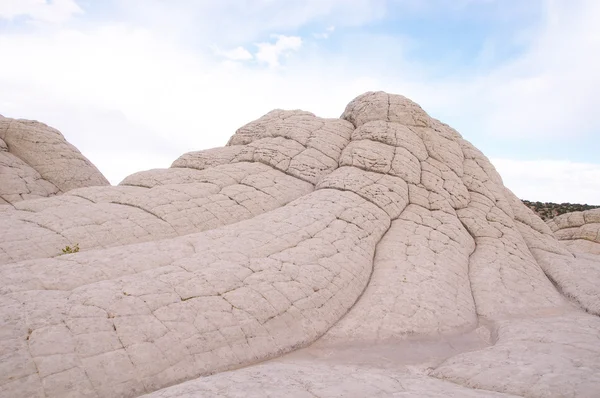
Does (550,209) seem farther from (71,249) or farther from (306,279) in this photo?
(71,249)

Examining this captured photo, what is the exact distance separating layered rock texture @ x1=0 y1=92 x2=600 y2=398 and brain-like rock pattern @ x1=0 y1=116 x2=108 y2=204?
674cm

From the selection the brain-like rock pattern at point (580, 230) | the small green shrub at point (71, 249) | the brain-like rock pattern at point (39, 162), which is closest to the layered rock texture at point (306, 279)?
the small green shrub at point (71, 249)

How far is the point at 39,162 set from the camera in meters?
17.2

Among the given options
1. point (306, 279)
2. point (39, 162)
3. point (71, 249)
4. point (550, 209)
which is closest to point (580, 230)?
point (550, 209)

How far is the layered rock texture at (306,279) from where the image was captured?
531 centimetres

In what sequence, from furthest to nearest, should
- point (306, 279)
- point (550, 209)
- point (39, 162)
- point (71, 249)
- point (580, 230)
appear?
point (550, 209) → point (580, 230) → point (39, 162) → point (71, 249) → point (306, 279)

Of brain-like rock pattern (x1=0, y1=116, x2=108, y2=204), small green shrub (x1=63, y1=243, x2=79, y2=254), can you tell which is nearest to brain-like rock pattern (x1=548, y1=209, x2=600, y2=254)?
small green shrub (x1=63, y1=243, x2=79, y2=254)

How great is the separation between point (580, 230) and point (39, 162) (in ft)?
75.5

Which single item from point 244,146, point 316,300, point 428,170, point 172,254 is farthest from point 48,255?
point 428,170

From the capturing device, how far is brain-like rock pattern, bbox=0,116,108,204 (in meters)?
16.0

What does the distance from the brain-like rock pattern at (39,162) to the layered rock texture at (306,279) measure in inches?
265

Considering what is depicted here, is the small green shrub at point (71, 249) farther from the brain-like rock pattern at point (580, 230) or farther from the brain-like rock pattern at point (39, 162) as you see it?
the brain-like rock pattern at point (580, 230)

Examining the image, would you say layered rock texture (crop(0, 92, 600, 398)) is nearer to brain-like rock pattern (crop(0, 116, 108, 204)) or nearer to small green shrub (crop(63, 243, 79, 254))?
small green shrub (crop(63, 243, 79, 254))

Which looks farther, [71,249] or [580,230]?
[580,230]
